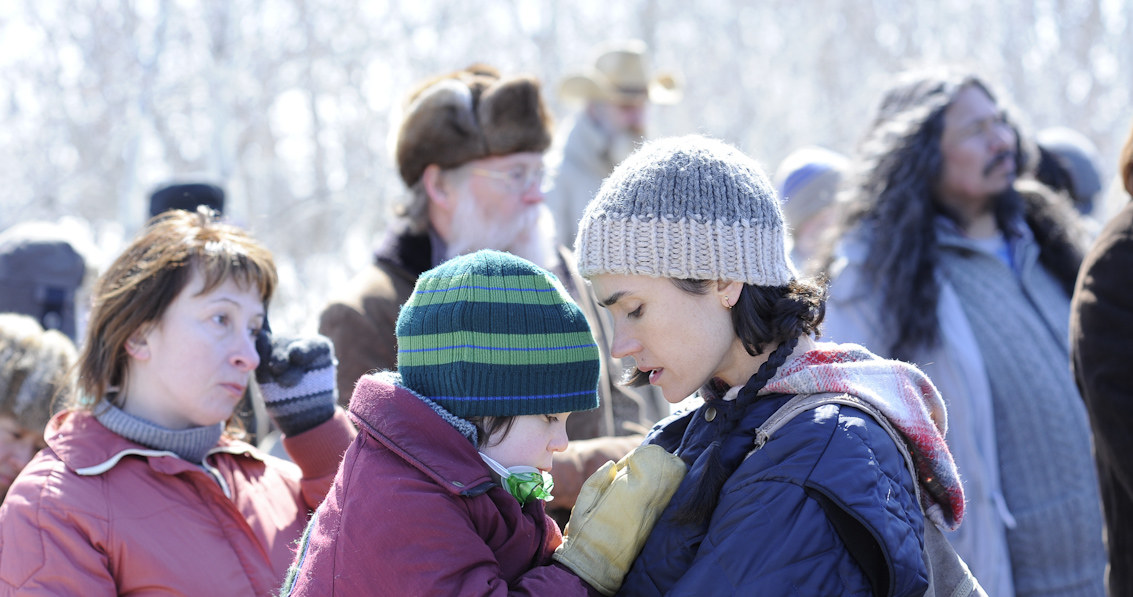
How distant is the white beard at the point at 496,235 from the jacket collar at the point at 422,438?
1587mm

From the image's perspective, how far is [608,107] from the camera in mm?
6770

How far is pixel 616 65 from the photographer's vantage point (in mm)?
6793

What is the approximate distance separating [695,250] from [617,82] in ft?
16.7

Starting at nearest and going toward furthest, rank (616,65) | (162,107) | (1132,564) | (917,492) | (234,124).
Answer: (917,492)
(1132,564)
(616,65)
(162,107)
(234,124)

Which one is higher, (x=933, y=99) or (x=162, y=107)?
(x=933, y=99)

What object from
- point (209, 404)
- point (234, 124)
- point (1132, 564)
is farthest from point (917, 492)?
point (234, 124)

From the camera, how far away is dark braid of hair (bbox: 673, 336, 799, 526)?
1.78 meters

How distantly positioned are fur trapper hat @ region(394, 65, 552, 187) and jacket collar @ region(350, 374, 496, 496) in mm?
1713

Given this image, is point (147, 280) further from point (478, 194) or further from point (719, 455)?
point (719, 455)

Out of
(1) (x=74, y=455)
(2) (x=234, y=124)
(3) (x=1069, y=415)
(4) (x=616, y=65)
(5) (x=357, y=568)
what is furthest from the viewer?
(2) (x=234, y=124)

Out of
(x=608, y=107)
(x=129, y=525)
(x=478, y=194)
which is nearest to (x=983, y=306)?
(x=478, y=194)

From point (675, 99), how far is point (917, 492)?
17.7 feet

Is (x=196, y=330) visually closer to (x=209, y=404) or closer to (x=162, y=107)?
(x=209, y=404)

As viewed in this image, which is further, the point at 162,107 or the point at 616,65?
the point at 162,107
